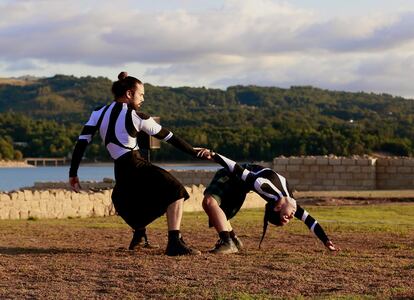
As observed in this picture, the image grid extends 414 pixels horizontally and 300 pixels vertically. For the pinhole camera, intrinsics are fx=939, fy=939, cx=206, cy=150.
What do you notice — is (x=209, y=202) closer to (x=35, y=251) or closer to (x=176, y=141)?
(x=176, y=141)

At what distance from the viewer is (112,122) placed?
9.88 metres

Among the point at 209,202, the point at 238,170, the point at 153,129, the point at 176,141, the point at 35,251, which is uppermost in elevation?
the point at 153,129

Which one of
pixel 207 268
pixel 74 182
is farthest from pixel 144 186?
pixel 207 268

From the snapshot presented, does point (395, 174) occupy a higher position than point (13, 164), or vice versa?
point (395, 174)

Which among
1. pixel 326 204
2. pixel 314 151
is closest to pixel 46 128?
pixel 314 151

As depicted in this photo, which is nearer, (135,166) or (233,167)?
(135,166)

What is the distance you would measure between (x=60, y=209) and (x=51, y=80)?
6202 inches

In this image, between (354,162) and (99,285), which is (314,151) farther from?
(99,285)

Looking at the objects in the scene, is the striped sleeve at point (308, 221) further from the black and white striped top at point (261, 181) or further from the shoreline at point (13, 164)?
the shoreline at point (13, 164)

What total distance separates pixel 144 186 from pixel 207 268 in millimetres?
1503

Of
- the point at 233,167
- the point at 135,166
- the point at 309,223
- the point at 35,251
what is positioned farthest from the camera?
the point at 35,251

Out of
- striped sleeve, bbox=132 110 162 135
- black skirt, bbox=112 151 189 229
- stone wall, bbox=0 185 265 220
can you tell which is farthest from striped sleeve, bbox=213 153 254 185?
stone wall, bbox=0 185 265 220

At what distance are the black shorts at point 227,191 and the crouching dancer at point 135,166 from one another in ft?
1.45

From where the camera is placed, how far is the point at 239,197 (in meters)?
10.5
